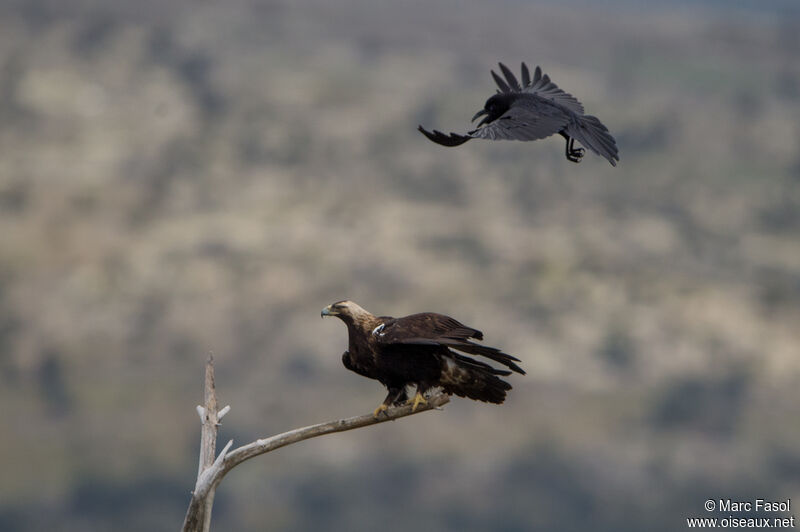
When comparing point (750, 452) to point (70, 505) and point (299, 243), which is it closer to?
point (299, 243)

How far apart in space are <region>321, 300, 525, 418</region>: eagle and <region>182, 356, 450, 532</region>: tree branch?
1.30ft

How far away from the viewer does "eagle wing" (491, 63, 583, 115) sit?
16.8m

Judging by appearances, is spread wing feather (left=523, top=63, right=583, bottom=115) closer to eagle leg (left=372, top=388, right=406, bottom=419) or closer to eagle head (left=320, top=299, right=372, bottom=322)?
eagle head (left=320, top=299, right=372, bottom=322)

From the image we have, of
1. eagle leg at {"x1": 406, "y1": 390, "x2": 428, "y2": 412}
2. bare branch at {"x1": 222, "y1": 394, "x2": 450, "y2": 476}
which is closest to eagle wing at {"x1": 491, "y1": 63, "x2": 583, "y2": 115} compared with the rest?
eagle leg at {"x1": 406, "y1": 390, "x2": 428, "y2": 412}

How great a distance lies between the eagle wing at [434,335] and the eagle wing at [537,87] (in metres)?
4.13

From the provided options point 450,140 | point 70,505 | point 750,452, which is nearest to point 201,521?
point 450,140

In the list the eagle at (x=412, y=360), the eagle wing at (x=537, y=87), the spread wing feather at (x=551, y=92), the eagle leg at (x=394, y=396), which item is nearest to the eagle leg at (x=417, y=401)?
the eagle at (x=412, y=360)

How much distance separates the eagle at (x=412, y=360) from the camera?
14117 mm

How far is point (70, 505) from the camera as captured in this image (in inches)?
6939

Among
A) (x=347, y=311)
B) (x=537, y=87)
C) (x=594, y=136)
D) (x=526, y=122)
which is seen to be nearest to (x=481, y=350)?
(x=347, y=311)

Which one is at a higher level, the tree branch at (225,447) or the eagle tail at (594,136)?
the eagle tail at (594,136)

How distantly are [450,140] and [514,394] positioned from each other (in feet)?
603

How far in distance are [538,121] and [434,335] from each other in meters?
3.04

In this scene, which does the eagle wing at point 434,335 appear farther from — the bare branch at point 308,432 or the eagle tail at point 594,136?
the eagle tail at point 594,136
